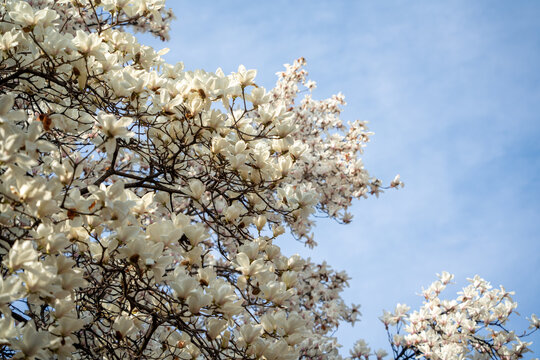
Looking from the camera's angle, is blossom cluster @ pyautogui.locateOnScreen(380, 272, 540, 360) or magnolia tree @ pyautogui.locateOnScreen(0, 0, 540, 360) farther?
blossom cluster @ pyautogui.locateOnScreen(380, 272, 540, 360)

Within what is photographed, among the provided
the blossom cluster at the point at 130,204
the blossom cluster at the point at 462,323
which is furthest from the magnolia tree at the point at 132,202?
the blossom cluster at the point at 462,323

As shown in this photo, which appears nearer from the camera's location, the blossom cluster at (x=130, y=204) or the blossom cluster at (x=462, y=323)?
the blossom cluster at (x=130, y=204)

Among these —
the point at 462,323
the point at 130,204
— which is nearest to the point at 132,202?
the point at 130,204

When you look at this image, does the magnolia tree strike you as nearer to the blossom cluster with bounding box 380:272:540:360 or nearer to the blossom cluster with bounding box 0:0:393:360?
the blossom cluster with bounding box 0:0:393:360

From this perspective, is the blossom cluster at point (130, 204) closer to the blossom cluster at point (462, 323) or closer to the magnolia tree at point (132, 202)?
the magnolia tree at point (132, 202)

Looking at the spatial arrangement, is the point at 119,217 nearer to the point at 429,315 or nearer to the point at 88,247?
the point at 88,247

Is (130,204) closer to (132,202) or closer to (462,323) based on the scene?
(132,202)

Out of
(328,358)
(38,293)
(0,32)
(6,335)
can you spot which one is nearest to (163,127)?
(0,32)

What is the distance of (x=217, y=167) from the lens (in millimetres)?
2539

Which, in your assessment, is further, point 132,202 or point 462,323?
point 462,323

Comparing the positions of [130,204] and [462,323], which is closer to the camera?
[130,204]

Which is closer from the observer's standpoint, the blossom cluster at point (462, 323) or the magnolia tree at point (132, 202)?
the magnolia tree at point (132, 202)

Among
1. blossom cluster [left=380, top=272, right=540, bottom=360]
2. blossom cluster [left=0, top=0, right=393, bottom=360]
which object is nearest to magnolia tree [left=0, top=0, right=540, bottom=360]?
blossom cluster [left=0, top=0, right=393, bottom=360]

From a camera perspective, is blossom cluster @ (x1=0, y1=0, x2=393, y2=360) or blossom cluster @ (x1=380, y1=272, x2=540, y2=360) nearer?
blossom cluster @ (x1=0, y1=0, x2=393, y2=360)
